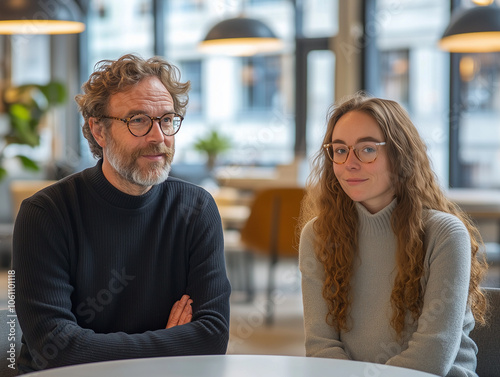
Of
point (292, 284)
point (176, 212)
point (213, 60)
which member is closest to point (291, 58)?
point (213, 60)

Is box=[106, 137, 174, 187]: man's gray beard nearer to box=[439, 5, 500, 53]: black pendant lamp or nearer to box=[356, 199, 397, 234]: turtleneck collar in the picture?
box=[356, 199, 397, 234]: turtleneck collar

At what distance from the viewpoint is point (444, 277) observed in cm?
156

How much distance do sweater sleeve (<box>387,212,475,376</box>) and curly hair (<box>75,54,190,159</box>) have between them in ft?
2.69

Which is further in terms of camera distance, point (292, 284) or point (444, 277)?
point (292, 284)

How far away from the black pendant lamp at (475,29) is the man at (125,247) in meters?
2.73

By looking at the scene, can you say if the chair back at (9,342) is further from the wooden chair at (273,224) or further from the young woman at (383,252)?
the wooden chair at (273,224)

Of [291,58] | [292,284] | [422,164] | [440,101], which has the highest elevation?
[291,58]

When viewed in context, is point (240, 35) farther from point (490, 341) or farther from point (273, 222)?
point (490, 341)

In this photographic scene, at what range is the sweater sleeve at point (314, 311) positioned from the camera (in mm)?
1662

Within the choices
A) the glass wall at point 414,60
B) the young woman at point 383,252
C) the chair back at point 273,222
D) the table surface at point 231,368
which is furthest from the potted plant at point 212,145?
the table surface at point 231,368

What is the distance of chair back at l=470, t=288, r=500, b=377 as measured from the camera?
1710 millimetres

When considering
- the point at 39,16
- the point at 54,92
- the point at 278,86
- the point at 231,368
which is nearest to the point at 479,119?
the point at 278,86

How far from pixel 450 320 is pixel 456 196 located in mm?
3236

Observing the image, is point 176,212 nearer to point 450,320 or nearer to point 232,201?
point 450,320
